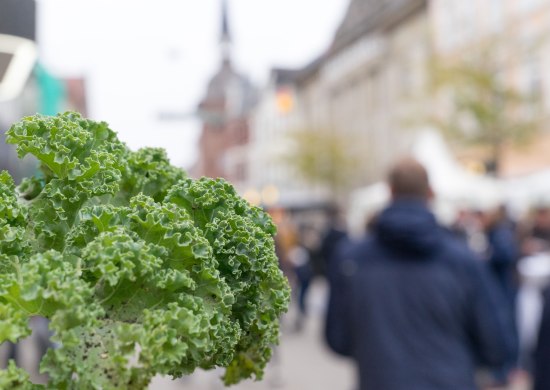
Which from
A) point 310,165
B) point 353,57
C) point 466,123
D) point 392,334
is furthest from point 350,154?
point 392,334

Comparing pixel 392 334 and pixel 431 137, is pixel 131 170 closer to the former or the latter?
pixel 392 334

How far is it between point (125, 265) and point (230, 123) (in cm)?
7217

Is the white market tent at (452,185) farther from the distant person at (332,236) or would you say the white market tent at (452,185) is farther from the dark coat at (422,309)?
the dark coat at (422,309)

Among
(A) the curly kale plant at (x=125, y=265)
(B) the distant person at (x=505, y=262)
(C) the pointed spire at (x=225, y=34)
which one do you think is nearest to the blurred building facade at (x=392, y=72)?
(B) the distant person at (x=505, y=262)

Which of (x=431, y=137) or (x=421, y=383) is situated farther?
(x=431, y=137)

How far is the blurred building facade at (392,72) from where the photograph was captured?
3075 centimetres

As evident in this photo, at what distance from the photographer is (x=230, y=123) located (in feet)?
240

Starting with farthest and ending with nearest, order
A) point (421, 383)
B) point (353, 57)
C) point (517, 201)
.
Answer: point (353, 57) → point (517, 201) → point (421, 383)

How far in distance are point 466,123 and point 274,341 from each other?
31.7 meters

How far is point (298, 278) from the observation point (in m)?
17.4

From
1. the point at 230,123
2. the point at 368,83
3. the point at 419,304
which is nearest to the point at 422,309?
the point at 419,304

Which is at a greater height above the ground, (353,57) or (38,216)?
(353,57)

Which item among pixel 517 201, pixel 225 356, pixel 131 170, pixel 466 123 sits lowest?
pixel 225 356

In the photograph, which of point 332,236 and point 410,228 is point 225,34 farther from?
point 410,228
